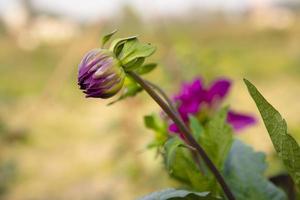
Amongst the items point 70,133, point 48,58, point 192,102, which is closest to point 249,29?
point 48,58

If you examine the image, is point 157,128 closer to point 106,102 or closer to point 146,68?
point 146,68

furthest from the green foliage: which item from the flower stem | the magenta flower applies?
the flower stem

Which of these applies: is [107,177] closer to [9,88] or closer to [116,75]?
[116,75]

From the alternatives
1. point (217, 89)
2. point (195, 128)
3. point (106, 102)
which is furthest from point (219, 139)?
point (106, 102)

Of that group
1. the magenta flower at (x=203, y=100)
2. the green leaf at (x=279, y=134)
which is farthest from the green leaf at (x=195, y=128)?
the green leaf at (x=279, y=134)

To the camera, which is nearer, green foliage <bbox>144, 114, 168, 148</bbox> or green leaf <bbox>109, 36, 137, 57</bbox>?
green leaf <bbox>109, 36, 137, 57</bbox>

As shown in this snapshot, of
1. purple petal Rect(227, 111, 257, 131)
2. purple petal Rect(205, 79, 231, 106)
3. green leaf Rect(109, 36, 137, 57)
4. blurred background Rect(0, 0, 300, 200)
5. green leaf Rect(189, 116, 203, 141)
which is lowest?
green leaf Rect(189, 116, 203, 141)

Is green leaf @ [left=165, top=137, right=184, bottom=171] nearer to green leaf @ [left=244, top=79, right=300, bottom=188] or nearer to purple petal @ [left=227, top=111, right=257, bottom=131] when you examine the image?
green leaf @ [left=244, top=79, right=300, bottom=188]
